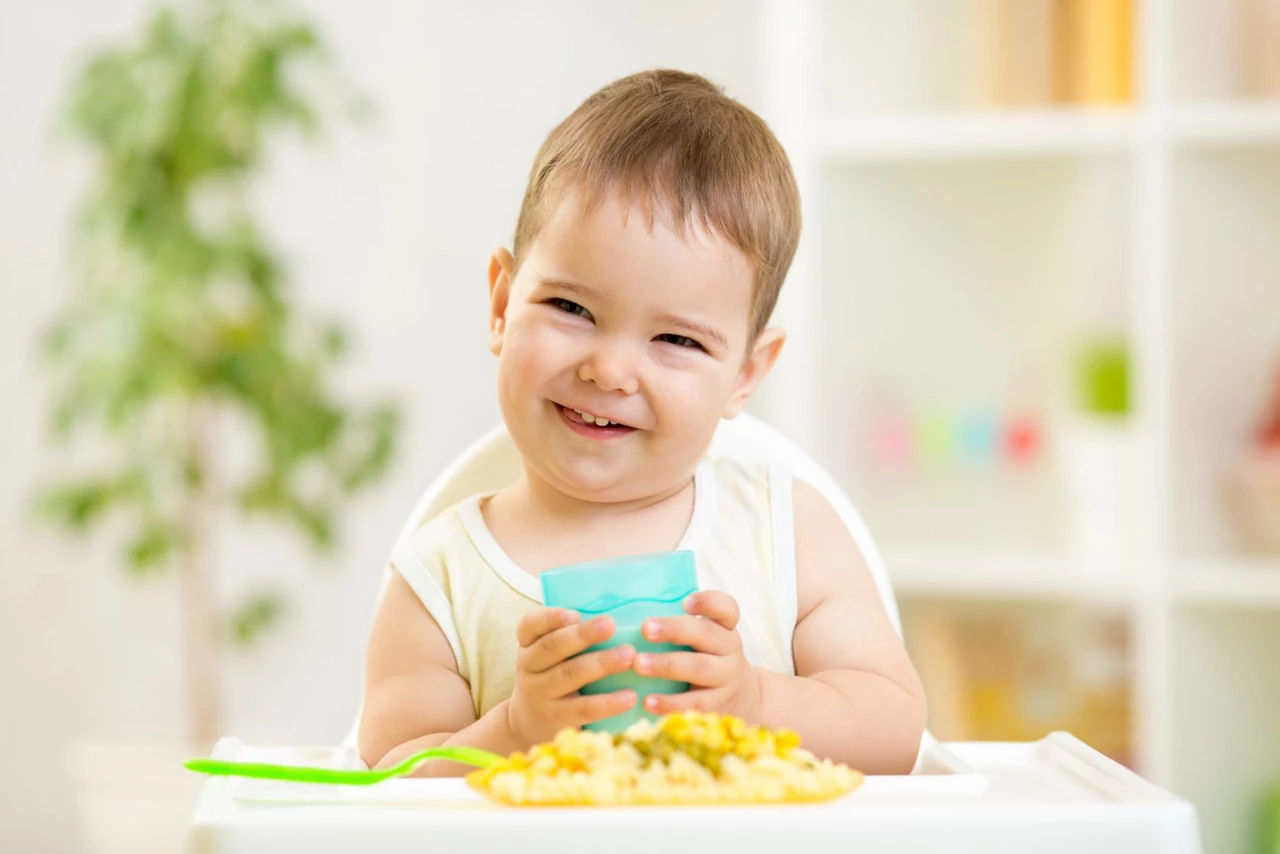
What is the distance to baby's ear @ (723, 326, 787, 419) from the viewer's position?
3.22ft

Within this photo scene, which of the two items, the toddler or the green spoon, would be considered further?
the toddler

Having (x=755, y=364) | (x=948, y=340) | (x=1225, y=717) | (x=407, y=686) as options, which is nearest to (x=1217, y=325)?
(x=948, y=340)

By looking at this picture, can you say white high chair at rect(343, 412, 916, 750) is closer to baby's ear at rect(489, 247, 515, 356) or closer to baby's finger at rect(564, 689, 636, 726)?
baby's ear at rect(489, 247, 515, 356)

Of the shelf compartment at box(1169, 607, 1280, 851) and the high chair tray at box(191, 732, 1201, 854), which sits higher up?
Answer: the high chair tray at box(191, 732, 1201, 854)

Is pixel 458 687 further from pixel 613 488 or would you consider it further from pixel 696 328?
pixel 696 328

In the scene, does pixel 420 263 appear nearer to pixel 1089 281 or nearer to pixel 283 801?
pixel 1089 281

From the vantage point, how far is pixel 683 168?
2.86ft

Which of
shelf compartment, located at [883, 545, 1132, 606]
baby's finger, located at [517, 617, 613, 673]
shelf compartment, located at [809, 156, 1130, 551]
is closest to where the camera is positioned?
baby's finger, located at [517, 617, 613, 673]

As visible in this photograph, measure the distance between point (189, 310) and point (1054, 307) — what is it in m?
1.32

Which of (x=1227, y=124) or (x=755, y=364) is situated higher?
(x=1227, y=124)

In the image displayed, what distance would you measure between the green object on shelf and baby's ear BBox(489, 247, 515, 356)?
1.44 m

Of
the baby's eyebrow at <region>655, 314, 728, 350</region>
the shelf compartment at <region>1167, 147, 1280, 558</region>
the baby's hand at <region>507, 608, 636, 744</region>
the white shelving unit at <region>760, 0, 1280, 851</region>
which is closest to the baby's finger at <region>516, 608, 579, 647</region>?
the baby's hand at <region>507, 608, 636, 744</region>

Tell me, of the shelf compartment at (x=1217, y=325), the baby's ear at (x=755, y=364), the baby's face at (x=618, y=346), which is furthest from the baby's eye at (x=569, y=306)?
the shelf compartment at (x=1217, y=325)

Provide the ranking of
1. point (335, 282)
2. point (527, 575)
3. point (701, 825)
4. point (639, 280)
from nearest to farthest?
point (701, 825) < point (639, 280) < point (527, 575) < point (335, 282)
